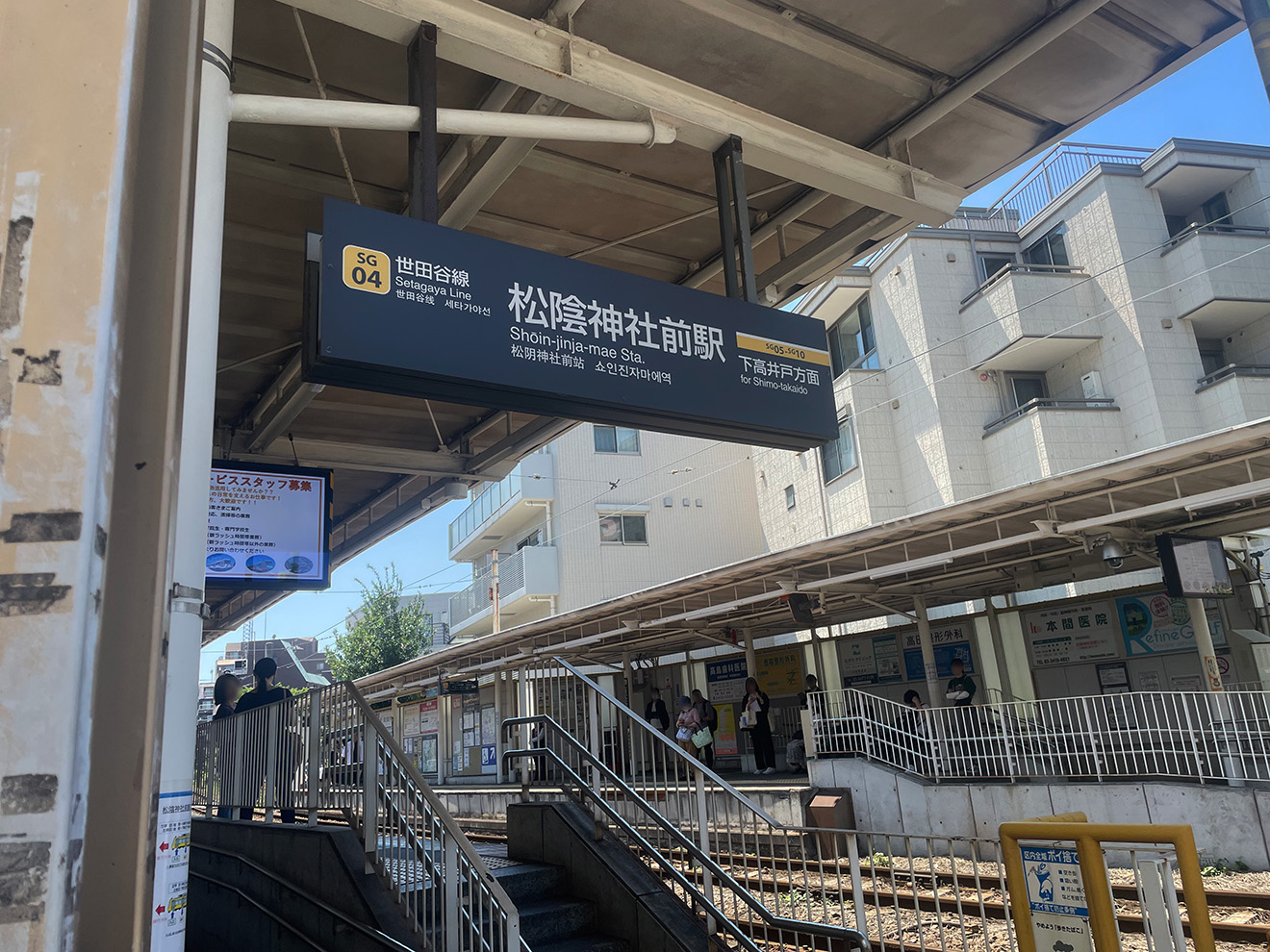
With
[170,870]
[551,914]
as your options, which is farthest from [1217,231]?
[170,870]

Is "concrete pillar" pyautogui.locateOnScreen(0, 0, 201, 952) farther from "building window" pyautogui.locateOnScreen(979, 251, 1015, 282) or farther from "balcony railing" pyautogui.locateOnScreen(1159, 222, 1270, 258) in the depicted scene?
"building window" pyautogui.locateOnScreen(979, 251, 1015, 282)

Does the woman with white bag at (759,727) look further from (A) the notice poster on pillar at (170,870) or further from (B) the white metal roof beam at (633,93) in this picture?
(A) the notice poster on pillar at (170,870)

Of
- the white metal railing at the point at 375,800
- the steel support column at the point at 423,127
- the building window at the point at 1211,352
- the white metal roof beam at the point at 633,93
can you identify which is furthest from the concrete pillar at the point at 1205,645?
the steel support column at the point at 423,127

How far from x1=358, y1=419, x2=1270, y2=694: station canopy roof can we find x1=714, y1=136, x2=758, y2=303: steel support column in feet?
21.3

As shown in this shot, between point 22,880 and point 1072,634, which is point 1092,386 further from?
point 22,880

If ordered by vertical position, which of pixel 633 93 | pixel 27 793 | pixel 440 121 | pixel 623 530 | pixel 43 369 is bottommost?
pixel 27 793

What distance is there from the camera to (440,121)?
181 inches

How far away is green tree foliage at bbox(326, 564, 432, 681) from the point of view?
37.3 m

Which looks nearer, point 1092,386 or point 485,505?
point 1092,386

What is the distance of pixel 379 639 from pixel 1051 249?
27845 millimetres

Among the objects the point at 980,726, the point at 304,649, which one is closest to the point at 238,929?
the point at 980,726

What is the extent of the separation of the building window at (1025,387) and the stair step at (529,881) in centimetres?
1749

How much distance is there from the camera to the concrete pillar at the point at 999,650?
54.6ft

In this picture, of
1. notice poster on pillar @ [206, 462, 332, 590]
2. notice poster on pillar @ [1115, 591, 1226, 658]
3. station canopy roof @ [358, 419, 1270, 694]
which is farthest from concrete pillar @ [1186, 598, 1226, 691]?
Result: notice poster on pillar @ [206, 462, 332, 590]
